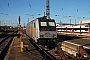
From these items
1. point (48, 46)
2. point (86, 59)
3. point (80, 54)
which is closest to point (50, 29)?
point (48, 46)

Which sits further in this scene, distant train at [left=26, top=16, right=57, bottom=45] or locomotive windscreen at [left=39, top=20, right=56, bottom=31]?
locomotive windscreen at [left=39, top=20, right=56, bottom=31]

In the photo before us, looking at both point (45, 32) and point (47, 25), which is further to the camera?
point (47, 25)

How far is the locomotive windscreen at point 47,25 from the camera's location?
19.0 metres

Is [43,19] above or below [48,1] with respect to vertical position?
below

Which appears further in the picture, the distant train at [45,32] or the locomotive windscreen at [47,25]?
the locomotive windscreen at [47,25]

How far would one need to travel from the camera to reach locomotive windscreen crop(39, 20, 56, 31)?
19.0m

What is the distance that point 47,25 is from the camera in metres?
19.2

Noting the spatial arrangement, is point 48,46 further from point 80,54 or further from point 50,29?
point 80,54

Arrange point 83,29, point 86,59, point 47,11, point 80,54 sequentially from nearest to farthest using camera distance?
1. point 86,59
2. point 80,54
3. point 47,11
4. point 83,29

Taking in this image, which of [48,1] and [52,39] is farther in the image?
[48,1]

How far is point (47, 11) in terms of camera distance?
44.9 m

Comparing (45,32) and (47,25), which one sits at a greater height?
(47,25)

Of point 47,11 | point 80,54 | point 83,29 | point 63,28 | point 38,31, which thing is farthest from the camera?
point 63,28

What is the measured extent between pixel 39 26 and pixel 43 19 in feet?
4.11
